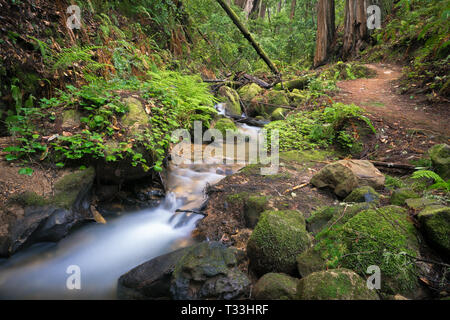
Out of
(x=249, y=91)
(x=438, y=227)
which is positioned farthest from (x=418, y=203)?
(x=249, y=91)

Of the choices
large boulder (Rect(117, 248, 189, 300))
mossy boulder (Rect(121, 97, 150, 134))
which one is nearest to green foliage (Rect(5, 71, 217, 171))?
mossy boulder (Rect(121, 97, 150, 134))

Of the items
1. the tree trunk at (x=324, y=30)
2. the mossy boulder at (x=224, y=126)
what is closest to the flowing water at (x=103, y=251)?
the mossy boulder at (x=224, y=126)

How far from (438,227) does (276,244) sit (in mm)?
1248

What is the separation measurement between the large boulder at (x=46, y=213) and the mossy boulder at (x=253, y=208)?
6.67 ft

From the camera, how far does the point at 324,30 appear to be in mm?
12695

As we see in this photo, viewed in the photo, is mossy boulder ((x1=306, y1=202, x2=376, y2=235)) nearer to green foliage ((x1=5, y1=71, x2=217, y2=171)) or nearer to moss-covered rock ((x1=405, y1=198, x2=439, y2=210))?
moss-covered rock ((x1=405, y1=198, x2=439, y2=210))

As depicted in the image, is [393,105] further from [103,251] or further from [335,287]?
[103,251]

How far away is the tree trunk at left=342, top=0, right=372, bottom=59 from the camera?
11430 mm

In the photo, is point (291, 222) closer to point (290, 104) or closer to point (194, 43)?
point (290, 104)

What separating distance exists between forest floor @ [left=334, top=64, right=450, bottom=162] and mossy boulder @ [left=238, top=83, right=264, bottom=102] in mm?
2812

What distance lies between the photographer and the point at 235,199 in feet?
10.9

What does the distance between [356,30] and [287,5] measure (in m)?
15.5

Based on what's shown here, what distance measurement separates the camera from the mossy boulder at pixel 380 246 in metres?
1.70
